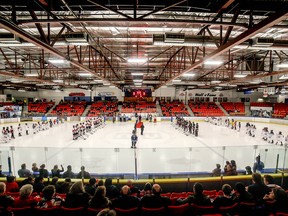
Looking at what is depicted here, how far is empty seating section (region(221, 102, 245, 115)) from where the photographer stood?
3438cm

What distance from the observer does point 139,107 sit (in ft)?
111

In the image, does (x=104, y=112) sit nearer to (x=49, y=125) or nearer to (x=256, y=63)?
(x=49, y=125)

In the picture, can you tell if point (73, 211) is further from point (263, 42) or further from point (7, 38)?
point (263, 42)

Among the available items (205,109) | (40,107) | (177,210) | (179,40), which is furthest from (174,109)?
(177,210)

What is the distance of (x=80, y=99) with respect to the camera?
39.3m

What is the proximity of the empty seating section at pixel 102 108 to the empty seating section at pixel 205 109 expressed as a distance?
49.9 feet

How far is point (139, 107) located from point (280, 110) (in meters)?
25.0

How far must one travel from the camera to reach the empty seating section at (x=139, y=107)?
105ft

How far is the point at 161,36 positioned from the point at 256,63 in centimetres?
1318

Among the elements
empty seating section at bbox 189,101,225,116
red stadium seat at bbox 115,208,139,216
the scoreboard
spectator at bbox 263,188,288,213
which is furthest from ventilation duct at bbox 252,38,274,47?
the scoreboard

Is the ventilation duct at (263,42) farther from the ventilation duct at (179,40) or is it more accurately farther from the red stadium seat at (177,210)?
the red stadium seat at (177,210)

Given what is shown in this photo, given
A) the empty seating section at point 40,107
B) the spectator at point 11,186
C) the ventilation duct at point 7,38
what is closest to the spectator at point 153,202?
the spectator at point 11,186

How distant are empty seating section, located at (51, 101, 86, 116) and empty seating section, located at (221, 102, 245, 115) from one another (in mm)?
28804

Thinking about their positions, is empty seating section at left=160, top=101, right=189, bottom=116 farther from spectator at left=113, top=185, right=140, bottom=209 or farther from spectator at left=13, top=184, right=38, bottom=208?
spectator at left=13, top=184, right=38, bottom=208
